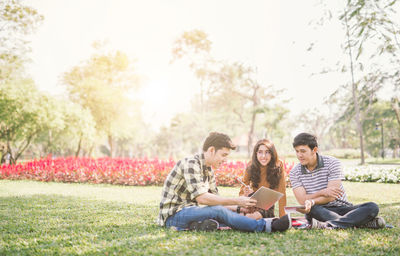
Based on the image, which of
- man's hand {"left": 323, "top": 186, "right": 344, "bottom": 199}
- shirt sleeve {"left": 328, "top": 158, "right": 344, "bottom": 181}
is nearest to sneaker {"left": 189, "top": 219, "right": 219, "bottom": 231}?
man's hand {"left": 323, "top": 186, "right": 344, "bottom": 199}

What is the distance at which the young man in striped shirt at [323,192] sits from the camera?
4.05 m

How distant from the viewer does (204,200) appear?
372cm

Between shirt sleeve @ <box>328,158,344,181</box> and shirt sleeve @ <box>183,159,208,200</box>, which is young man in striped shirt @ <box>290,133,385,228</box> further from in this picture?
shirt sleeve @ <box>183,159,208,200</box>

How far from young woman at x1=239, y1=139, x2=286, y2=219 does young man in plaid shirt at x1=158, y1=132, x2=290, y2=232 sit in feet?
2.39

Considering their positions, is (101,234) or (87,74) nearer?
(101,234)

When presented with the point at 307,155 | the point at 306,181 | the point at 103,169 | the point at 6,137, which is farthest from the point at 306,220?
the point at 6,137

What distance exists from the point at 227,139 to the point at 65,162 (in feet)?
36.0

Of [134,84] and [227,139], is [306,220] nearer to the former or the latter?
[227,139]

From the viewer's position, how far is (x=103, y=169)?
38.2 ft

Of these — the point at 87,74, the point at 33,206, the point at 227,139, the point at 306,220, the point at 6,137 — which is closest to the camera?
the point at 227,139

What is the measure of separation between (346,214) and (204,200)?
1.98m

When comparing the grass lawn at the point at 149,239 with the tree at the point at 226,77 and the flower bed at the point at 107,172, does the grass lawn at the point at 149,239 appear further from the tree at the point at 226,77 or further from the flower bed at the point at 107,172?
the tree at the point at 226,77

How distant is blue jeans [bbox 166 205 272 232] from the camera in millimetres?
3854

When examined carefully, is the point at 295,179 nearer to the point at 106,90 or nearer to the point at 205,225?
the point at 205,225
